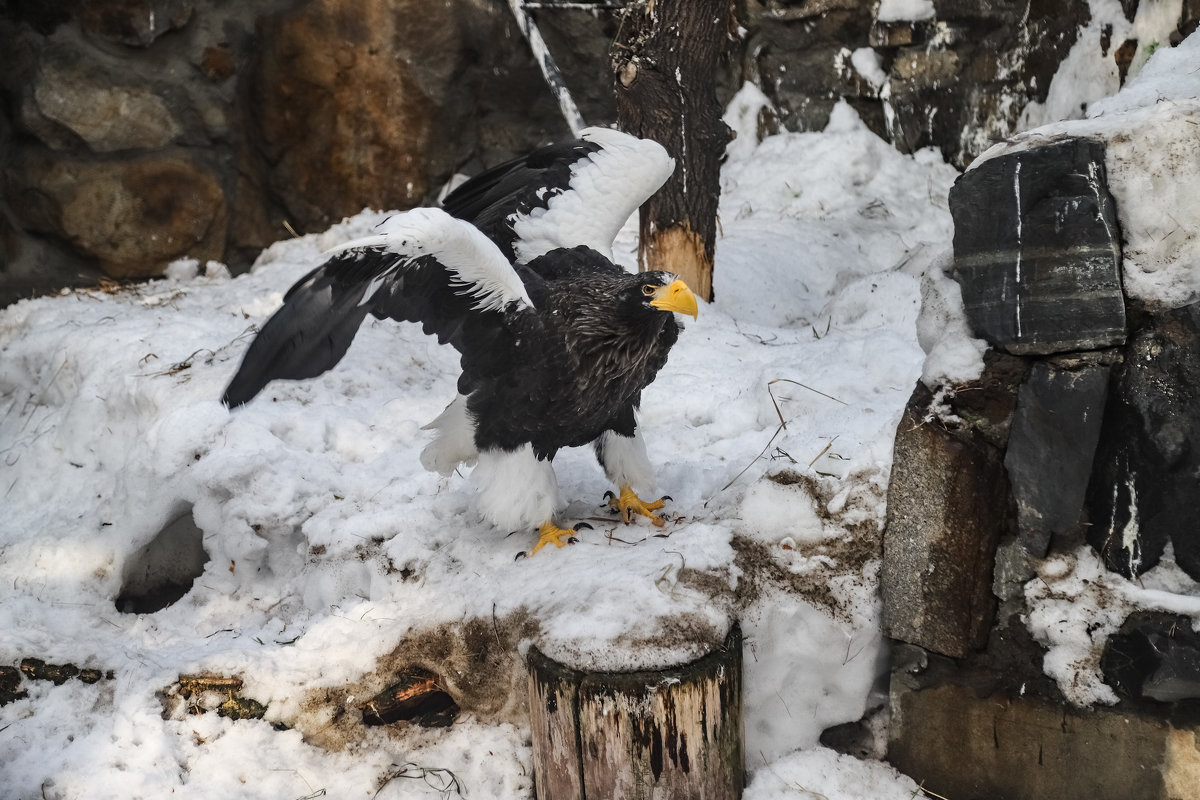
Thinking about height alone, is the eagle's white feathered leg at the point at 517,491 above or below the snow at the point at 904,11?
below

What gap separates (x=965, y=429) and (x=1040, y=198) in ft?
1.92

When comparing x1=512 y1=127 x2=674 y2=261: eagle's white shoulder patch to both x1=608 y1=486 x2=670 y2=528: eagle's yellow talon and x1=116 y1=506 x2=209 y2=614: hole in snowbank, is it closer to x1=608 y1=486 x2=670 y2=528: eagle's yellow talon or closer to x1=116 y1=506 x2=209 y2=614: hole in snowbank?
x1=608 y1=486 x2=670 y2=528: eagle's yellow talon

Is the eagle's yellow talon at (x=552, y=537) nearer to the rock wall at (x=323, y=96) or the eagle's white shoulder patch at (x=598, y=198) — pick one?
the eagle's white shoulder patch at (x=598, y=198)

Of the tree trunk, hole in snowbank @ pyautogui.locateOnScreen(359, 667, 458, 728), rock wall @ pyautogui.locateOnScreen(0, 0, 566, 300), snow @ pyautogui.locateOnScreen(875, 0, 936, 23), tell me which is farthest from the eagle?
snow @ pyautogui.locateOnScreen(875, 0, 936, 23)

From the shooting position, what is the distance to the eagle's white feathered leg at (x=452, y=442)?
3328mm

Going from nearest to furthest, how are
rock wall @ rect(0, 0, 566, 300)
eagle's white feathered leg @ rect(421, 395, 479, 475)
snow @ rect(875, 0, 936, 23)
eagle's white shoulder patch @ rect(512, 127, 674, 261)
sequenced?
eagle's white feathered leg @ rect(421, 395, 479, 475) → eagle's white shoulder patch @ rect(512, 127, 674, 261) → rock wall @ rect(0, 0, 566, 300) → snow @ rect(875, 0, 936, 23)

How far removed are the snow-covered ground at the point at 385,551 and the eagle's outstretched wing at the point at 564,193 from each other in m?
0.88

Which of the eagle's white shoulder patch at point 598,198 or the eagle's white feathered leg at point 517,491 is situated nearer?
the eagle's white feathered leg at point 517,491

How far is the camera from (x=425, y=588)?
10.3 ft

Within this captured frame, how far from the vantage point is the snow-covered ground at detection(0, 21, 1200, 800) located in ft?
9.16

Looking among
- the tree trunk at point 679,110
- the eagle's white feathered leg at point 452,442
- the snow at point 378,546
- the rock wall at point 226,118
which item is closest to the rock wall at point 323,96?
the rock wall at point 226,118

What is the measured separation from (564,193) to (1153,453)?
2045 millimetres

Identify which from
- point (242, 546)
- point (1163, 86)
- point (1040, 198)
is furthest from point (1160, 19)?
point (242, 546)

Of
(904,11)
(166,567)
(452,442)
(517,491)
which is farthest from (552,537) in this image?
(904,11)
